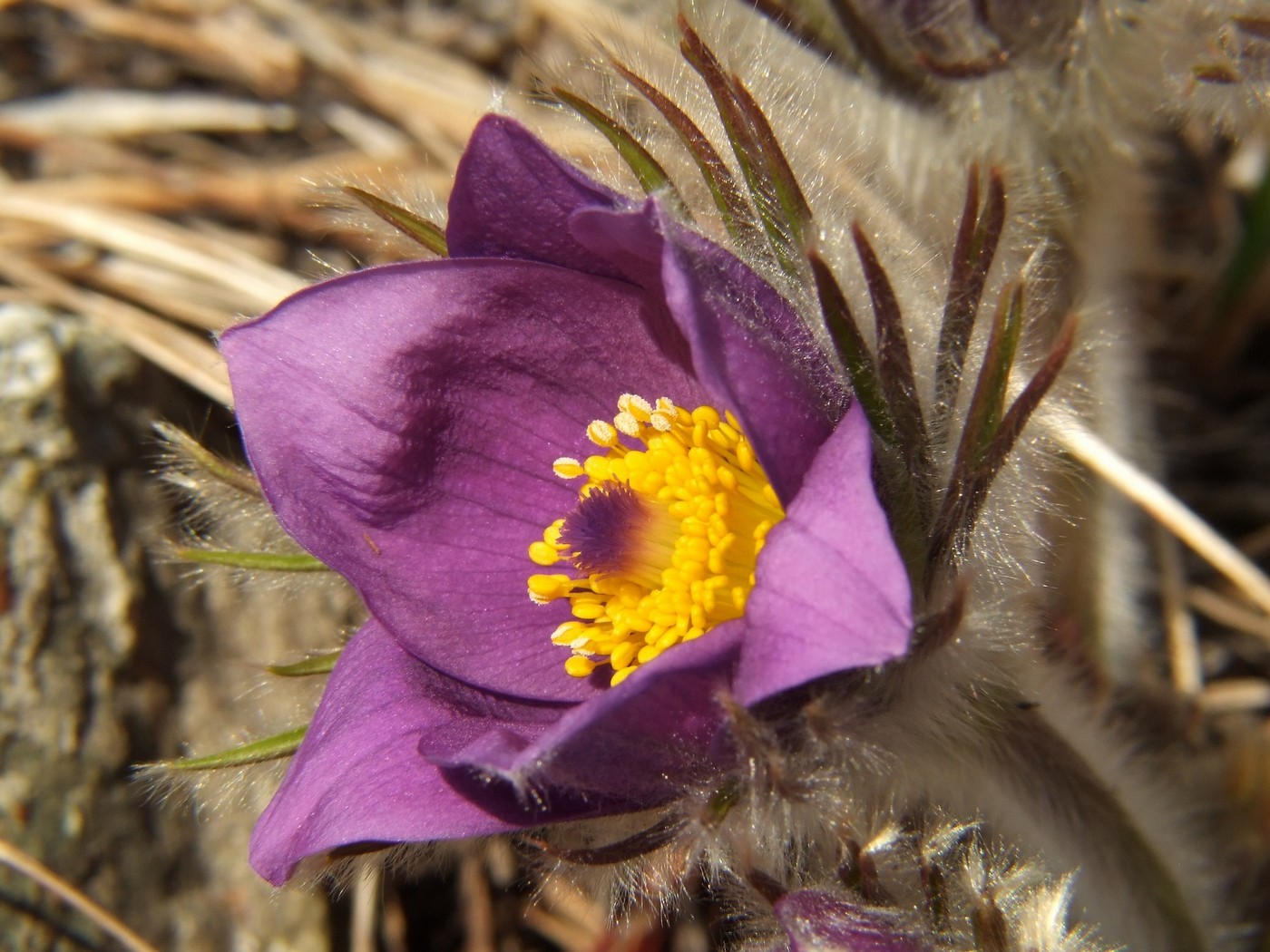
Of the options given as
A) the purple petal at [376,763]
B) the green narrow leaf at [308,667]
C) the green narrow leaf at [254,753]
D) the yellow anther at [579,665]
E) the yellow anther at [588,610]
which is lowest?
the green narrow leaf at [254,753]

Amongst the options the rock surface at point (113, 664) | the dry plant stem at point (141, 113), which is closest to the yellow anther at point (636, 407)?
the rock surface at point (113, 664)

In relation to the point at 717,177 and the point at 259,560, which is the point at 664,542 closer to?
the point at 717,177

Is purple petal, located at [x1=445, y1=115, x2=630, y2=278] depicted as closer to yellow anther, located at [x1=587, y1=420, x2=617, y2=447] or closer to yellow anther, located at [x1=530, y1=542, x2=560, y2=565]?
yellow anther, located at [x1=587, y1=420, x2=617, y2=447]

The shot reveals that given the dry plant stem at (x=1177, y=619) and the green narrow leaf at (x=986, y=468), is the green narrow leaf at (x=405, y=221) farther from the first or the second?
the dry plant stem at (x=1177, y=619)

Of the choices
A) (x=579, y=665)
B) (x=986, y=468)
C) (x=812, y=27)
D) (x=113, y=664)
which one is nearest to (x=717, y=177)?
(x=986, y=468)

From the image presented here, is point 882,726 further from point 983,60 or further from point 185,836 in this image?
point 185,836

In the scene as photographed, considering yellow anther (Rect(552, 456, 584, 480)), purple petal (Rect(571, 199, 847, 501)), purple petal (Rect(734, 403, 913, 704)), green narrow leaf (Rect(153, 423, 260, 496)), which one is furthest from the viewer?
green narrow leaf (Rect(153, 423, 260, 496))

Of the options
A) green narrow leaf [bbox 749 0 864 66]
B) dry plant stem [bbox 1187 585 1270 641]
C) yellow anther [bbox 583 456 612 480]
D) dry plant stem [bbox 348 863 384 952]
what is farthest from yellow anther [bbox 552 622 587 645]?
dry plant stem [bbox 1187 585 1270 641]
